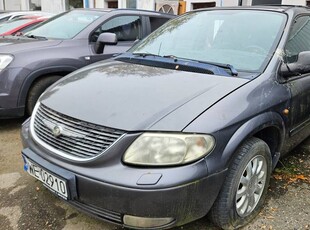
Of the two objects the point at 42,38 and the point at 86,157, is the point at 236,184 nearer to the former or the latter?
the point at 86,157

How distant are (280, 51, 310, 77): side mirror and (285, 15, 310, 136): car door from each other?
0.23ft

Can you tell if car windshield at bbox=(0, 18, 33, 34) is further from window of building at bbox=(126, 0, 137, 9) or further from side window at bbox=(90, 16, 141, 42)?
window of building at bbox=(126, 0, 137, 9)

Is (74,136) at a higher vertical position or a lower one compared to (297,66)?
lower

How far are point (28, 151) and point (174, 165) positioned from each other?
110 cm

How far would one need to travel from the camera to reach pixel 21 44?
162 inches

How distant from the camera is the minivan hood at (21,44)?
3946mm

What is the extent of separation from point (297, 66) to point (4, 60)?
3.12 meters

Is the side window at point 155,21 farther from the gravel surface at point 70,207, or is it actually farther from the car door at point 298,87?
the gravel surface at point 70,207

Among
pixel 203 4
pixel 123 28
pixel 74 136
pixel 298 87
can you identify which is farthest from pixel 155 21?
pixel 203 4

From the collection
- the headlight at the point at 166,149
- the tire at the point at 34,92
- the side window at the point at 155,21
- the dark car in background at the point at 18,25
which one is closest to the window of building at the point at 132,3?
the dark car in background at the point at 18,25

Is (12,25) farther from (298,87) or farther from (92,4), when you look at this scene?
(92,4)

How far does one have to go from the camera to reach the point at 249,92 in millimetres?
2250

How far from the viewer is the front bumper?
1.81 meters

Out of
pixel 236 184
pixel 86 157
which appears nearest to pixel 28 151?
pixel 86 157
